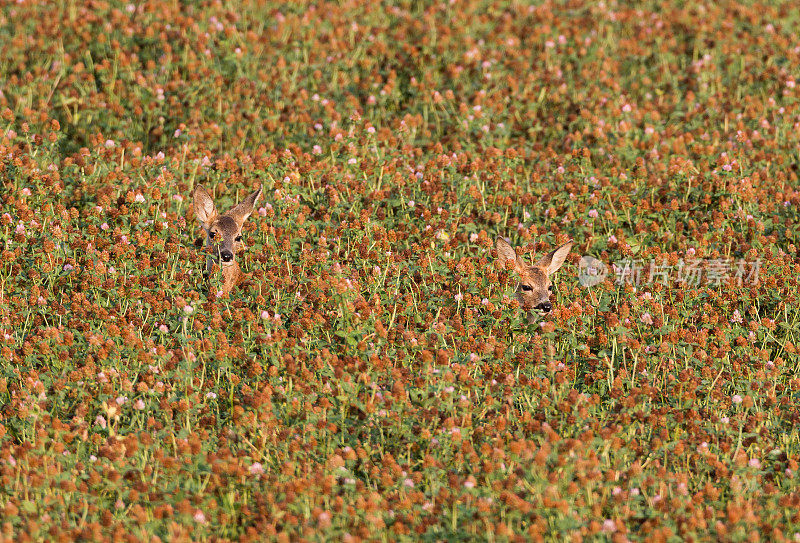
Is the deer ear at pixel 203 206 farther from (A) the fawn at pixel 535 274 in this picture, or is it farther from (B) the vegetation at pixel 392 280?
(A) the fawn at pixel 535 274

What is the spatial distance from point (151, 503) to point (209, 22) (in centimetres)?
752

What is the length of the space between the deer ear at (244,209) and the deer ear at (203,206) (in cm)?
17

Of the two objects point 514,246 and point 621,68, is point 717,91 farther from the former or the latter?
point 514,246

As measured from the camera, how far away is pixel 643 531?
588 centimetres

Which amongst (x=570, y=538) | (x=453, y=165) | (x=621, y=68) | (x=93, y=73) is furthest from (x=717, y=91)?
(x=570, y=538)

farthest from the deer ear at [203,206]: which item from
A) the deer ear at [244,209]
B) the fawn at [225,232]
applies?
the deer ear at [244,209]

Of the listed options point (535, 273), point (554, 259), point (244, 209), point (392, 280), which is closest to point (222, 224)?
point (244, 209)

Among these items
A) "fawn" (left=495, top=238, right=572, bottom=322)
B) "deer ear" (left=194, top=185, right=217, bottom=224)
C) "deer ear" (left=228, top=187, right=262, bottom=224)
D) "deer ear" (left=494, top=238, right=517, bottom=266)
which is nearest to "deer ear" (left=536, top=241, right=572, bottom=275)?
"fawn" (left=495, top=238, right=572, bottom=322)

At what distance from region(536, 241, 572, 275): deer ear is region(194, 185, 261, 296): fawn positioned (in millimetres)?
2269

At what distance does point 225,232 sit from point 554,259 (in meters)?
2.49

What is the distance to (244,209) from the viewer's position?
→ 873 centimetres

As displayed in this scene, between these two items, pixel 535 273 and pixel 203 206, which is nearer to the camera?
pixel 535 273

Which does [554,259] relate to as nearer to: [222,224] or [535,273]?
[535,273]

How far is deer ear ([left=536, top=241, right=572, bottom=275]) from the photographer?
8383 millimetres
